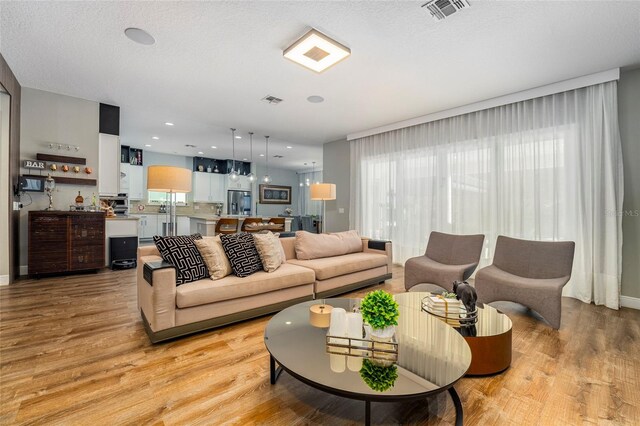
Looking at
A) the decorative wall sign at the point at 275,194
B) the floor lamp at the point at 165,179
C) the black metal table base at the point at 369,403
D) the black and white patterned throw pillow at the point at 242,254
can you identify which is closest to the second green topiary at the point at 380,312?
the black metal table base at the point at 369,403

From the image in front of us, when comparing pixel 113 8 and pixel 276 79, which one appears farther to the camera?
pixel 276 79

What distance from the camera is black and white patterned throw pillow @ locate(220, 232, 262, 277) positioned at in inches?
107

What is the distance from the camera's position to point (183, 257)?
2.50 meters

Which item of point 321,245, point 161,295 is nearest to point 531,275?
point 321,245

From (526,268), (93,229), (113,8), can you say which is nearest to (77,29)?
(113,8)

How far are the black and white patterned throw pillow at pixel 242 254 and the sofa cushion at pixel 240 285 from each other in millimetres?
70

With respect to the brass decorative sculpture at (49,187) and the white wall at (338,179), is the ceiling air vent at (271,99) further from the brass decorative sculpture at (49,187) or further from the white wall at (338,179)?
the brass decorative sculpture at (49,187)

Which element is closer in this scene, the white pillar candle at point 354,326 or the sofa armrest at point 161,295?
the white pillar candle at point 354,326

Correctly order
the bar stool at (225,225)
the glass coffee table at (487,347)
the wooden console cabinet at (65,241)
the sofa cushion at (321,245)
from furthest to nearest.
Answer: the bar stool at (225,225), the wooden console cabinet at (65,241), the sofa cushion at (321,245), the glass coffee table at (487,347)

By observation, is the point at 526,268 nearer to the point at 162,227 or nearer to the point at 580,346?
the point at 580,346

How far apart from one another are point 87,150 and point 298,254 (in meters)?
3.85

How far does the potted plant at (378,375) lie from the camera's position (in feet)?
3.98

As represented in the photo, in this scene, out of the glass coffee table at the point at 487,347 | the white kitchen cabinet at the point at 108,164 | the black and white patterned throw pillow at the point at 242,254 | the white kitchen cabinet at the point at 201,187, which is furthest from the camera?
the white kitchen cabinet at the point at 201,187

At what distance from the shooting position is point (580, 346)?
2258mm
